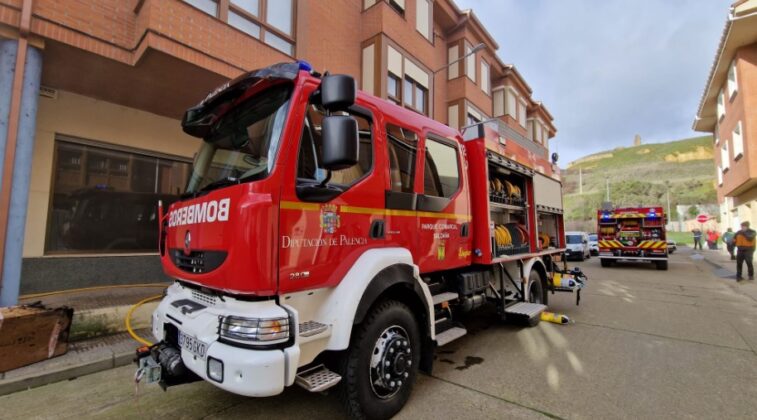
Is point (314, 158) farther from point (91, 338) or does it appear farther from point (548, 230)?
point (548, 230)

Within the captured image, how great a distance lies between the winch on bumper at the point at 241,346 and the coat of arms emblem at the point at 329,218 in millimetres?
674

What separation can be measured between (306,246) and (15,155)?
5171mm

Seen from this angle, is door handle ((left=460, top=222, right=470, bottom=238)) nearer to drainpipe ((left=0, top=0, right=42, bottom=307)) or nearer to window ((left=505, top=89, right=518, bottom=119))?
drainpipe ((left=0, top=0, right=42, bottom=307))

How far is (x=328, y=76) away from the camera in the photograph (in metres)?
2.63

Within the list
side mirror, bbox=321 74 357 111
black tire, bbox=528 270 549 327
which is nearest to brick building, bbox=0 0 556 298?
black tire, bbox=528 270 549 327

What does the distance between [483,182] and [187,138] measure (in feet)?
22.3

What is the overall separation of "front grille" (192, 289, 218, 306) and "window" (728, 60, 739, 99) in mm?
21719

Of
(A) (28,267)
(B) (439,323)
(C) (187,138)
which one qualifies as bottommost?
(B) (439,323)

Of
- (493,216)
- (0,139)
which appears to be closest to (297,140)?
(493,216)

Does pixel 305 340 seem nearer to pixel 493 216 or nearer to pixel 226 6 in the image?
pixel 493 216

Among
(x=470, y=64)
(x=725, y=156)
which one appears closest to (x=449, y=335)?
(x=470, y=64)

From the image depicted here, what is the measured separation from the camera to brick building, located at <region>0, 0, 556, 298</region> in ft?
17.6

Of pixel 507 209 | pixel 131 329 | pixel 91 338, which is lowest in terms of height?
pixel 91 338

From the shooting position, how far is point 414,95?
44.3ft
